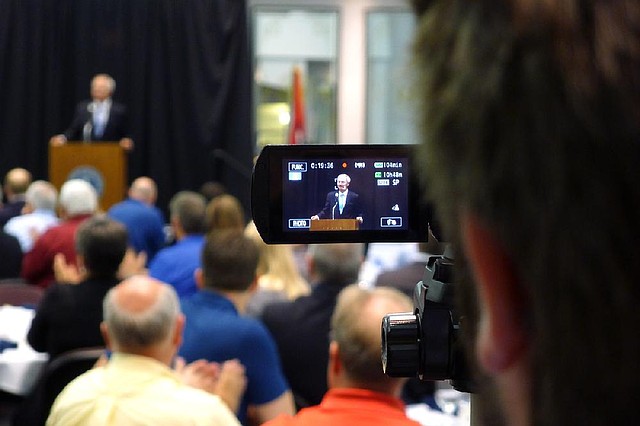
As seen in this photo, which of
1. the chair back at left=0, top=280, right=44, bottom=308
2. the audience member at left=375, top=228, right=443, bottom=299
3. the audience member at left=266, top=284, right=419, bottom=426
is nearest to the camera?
the audience member at left=266, top=284, right=419, bottom=426

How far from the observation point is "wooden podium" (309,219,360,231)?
863 millimetres

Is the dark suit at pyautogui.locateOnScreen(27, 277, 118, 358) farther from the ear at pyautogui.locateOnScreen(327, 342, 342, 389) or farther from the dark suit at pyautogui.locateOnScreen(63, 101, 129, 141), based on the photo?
the dark suit at pyautogui.locateOnScreen(63, 101, 129, 141)

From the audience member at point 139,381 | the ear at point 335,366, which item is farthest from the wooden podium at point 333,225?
the audience member at point 139,381

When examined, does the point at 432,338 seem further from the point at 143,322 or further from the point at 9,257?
the point at 9,257

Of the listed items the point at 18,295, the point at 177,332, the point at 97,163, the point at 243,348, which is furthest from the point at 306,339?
the point at 97,163

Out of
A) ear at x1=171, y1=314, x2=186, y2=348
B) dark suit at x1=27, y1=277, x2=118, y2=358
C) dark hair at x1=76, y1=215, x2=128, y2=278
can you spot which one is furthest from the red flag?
ear at x1=171, y1=314, x2=186, y2=348

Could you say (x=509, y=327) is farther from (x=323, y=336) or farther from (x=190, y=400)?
(x=323, y=336)

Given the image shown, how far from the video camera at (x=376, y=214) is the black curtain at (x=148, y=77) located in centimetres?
954

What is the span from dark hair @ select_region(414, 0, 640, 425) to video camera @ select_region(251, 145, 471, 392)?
40cm

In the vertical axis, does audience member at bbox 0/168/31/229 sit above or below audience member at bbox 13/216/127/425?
above

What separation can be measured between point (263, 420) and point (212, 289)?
506mm

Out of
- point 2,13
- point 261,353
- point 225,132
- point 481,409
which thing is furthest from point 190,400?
point 2,13

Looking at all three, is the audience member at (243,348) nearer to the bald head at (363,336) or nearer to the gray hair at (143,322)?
the gray hair at (143,322)

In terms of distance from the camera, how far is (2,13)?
1039 centimetres
